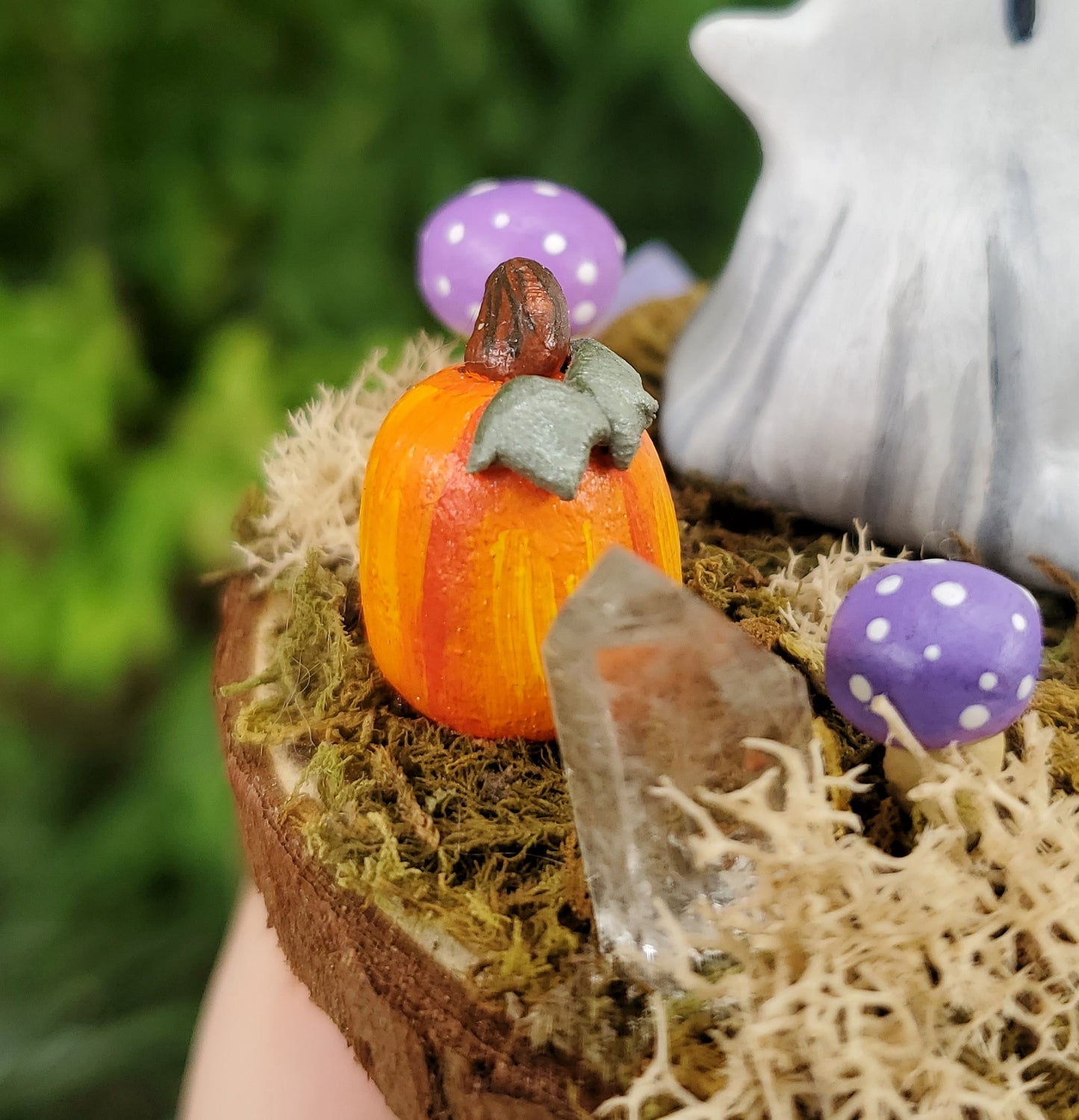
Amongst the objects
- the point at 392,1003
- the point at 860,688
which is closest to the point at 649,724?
the point at 860,688

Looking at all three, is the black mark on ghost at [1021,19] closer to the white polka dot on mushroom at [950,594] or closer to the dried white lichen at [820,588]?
the dried white lichen at [820,588]

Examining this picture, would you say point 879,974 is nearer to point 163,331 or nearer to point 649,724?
point 649,724

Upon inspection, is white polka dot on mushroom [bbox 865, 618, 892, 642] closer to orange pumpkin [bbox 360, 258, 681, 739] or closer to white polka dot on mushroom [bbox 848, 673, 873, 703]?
white polka dot on mushroom [bbox 848, 673, 873, 703]

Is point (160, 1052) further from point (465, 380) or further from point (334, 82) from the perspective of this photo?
point (334, 82)

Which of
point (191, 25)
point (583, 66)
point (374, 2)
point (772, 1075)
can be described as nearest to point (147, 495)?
point (191, 25)

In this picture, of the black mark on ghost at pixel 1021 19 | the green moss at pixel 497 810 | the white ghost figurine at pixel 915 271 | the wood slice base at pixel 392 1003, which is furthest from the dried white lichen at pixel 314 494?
the black mark on ghost at pixel 1021 19

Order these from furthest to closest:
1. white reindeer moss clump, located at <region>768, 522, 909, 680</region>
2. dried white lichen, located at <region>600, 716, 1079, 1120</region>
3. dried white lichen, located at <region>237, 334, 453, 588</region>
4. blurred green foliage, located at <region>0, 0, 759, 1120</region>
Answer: blurred green foliage, located at <region>0, 0, 759, 1120</region> < dried white lichen, located at <region>237, 334, 453, 588</region> < white reindeer moss clump, located at <region>768, 522, 909, 680</region> < dried white lichen, located at <region>600, 716, 1079, 1120</region>

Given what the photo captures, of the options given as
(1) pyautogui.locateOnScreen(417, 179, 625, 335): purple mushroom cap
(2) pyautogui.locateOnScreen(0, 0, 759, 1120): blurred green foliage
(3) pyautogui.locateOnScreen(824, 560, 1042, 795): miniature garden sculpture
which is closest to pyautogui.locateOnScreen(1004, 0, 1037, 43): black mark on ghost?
(1) pyautogui.locateOnScreen(417, 179, 625, 335): purple mushroom cap
